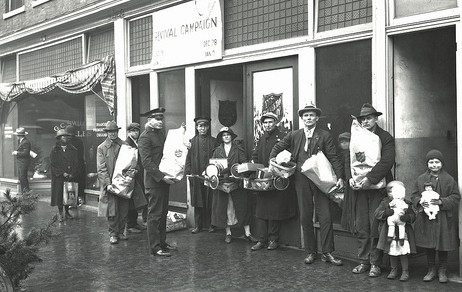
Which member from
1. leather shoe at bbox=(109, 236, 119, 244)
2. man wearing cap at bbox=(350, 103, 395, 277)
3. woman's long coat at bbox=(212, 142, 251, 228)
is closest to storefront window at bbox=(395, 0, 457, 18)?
man wearing cap at bbox=(350, 103, 395, 277)

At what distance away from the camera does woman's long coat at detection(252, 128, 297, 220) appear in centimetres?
787

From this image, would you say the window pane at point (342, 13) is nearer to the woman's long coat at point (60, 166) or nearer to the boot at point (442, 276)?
the boot at point (442, 276)

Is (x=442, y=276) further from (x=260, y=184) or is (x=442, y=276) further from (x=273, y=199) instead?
(x=260, y=184)

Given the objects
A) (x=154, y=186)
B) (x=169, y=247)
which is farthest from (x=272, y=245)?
(x=154, y=186)

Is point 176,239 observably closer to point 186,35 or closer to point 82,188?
point 186,35

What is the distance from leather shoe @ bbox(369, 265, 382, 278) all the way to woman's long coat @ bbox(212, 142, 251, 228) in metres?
2.62

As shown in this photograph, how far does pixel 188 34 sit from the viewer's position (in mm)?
9953

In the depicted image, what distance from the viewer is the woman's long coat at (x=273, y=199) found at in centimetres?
787

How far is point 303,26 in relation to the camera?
7.98m

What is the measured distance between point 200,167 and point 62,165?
11.2ft

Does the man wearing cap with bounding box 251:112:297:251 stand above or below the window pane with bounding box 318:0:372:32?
below

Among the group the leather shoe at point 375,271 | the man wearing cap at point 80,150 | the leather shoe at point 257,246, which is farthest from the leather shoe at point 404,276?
the man wearing cap at point 80,150

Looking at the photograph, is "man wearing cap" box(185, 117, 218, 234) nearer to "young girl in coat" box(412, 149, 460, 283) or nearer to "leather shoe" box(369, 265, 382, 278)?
"leather shoe" box(369, 265, 382, 278)

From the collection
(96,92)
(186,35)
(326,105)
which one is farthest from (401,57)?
(96,92)
